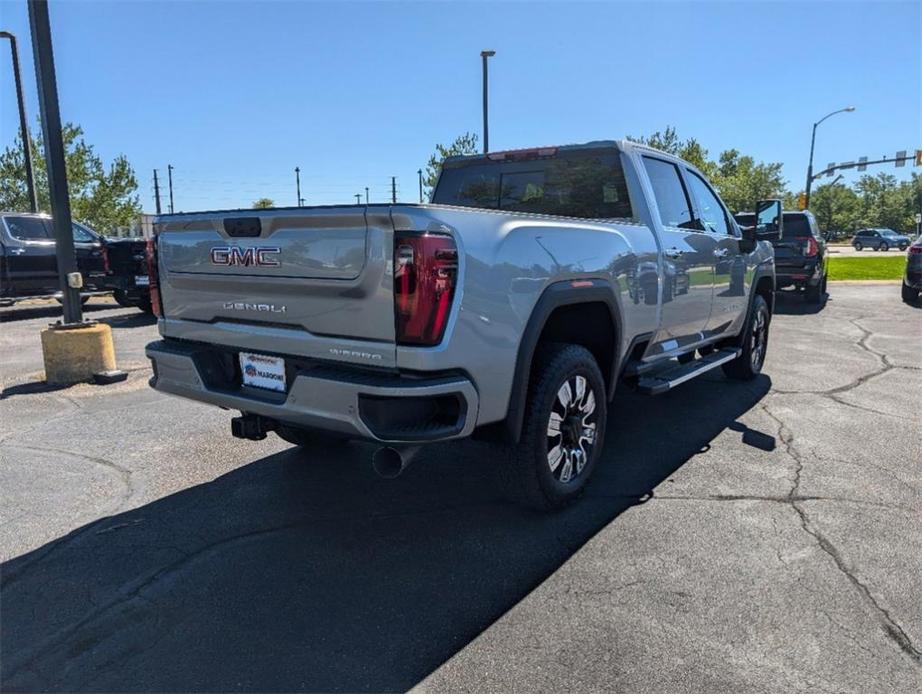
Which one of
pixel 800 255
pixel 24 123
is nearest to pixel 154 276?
pixel 800 255

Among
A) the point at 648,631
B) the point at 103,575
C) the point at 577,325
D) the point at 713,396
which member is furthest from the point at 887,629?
the point at 713,396

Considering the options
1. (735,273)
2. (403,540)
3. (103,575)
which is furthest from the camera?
(735,273)

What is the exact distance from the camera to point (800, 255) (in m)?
12.9

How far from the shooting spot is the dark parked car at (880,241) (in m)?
51.6

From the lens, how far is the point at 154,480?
4141mm

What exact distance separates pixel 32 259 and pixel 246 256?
1185 centimetres

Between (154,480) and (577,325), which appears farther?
(154,480)

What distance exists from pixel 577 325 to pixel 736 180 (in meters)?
50.3

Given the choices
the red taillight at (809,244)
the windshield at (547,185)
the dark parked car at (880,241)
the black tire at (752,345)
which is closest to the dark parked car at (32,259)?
the windshield at (547,185)

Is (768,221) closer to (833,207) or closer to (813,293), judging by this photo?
(813,293)

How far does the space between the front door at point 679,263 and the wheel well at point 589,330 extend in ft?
2.24

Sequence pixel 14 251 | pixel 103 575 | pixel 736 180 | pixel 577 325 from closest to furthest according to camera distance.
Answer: pixel 103 575 < pixel 577 325 < pixel 14 251 < pixel 736 180

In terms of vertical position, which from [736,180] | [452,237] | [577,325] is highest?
[736,180]

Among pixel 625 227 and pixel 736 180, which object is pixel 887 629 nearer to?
pixel 625 227
